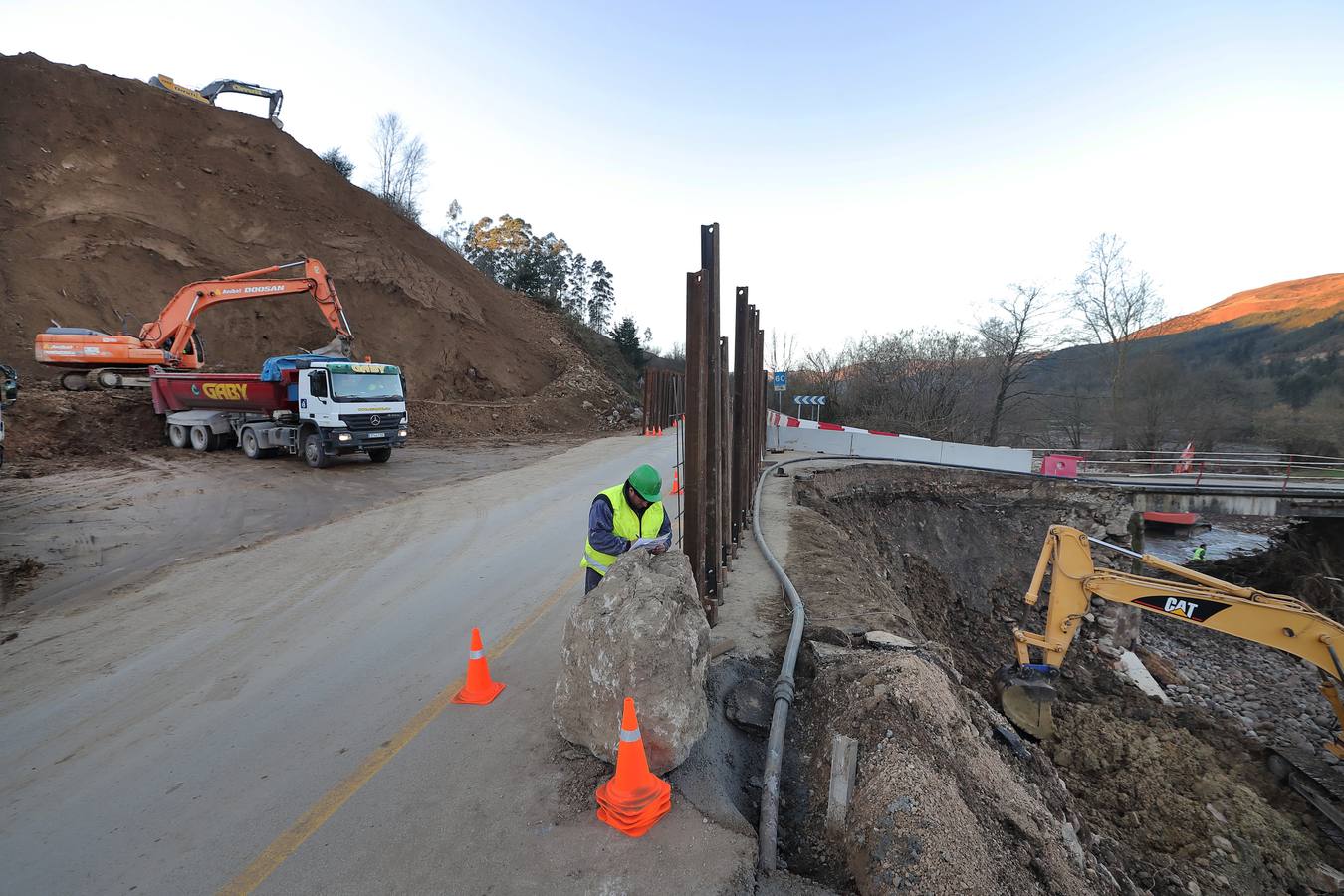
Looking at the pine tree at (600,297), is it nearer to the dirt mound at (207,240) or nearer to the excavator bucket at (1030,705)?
the dirt mound at (207,240)

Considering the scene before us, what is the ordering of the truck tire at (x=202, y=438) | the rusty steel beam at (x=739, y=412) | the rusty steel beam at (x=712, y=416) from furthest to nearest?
the truck tire at (x=202, y=438), the rusty steel beam at (x=739, y=412), the rusty steel beam at (x=712, y=416)

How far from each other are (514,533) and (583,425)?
20.2 meters

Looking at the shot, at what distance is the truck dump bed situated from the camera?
1512 cm

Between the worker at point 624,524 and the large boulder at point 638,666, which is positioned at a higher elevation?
the worker at point 624,524

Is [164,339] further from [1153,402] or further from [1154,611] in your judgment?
[1153,402]

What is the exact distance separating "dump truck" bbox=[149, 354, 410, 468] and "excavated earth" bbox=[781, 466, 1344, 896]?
10.9 meters

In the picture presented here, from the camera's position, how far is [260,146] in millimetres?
32031

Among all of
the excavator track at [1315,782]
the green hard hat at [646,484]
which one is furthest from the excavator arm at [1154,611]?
the green hard hat at [646,484]

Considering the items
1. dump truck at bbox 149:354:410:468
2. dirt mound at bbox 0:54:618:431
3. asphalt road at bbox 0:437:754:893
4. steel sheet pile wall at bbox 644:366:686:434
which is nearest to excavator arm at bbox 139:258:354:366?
dump truck at bbox 149:354:410:468

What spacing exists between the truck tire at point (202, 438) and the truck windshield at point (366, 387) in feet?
16.2

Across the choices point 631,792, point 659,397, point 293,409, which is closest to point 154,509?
point 293,409

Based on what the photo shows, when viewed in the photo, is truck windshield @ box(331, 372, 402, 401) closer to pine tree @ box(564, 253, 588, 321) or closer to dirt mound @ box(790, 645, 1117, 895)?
dirt mound @ box(790, 645, 1117, 895)

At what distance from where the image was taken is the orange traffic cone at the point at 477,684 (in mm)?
4590

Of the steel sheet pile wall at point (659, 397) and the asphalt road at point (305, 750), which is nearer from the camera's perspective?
the asphalt road at point (305, 750)
